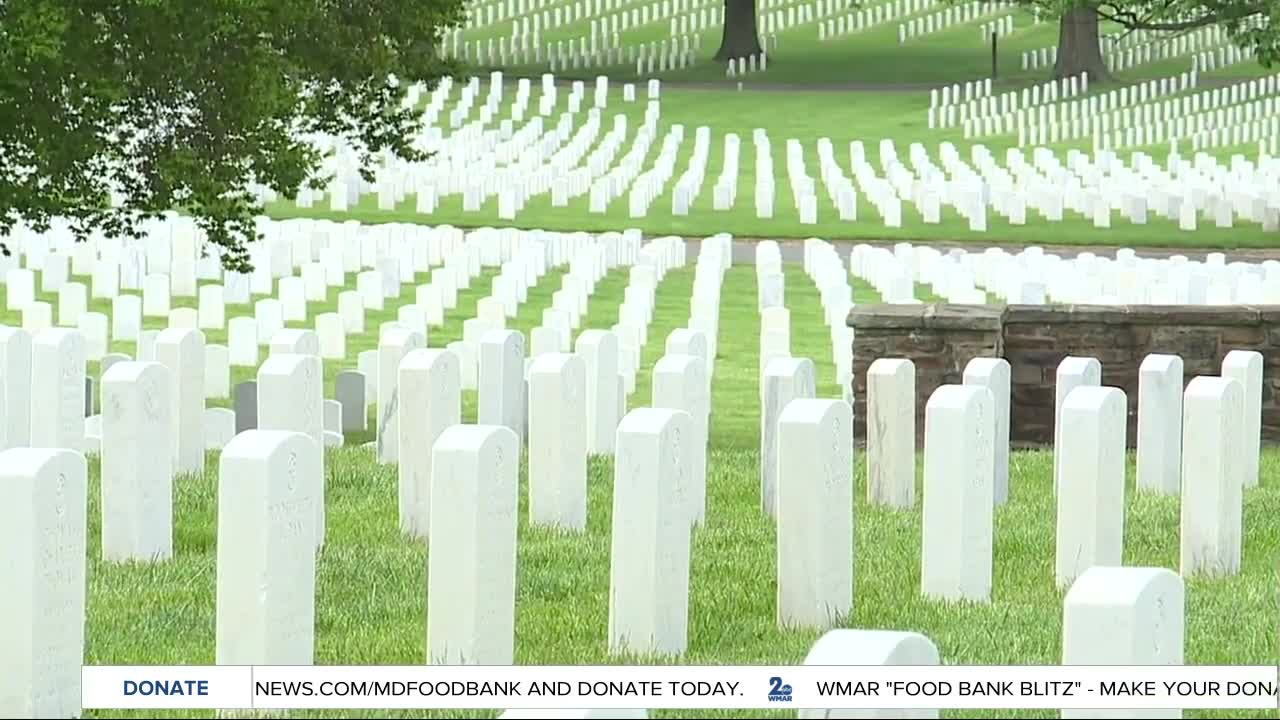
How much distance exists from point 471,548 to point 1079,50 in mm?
50425

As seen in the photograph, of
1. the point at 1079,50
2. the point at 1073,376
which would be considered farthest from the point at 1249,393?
the point at 1079,50

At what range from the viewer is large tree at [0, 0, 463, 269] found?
12031 millimetres

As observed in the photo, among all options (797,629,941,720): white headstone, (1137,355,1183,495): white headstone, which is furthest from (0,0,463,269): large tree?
(797,629,941,720): white headstone

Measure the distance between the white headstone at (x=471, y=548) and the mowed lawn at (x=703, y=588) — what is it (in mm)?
349

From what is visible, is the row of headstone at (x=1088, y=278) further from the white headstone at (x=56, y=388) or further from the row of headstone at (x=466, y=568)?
the row of headstone at (x=466, y=568)

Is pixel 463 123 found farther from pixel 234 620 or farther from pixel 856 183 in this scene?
pixel 234 620

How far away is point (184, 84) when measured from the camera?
12.8m

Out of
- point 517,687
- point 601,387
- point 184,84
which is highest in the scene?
point 184,84

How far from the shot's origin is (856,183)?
37.5 meters

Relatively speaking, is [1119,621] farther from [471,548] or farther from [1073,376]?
[1073,376]

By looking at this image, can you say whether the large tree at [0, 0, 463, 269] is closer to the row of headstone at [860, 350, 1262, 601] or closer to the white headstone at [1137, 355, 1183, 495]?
the row of headstone at [860, 350, 1262, 601]

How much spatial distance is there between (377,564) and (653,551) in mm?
1812

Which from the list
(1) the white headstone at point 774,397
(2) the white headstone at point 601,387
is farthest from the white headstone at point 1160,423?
(2) the white headstone at point 601,387

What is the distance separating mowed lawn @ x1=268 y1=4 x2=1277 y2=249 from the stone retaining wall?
10802mm
